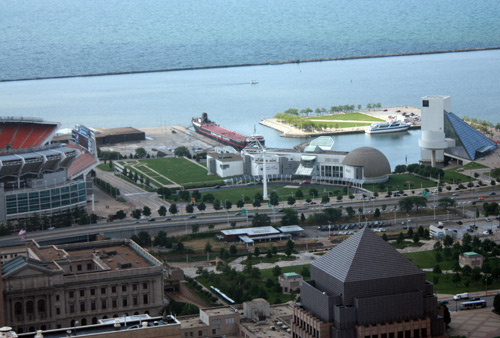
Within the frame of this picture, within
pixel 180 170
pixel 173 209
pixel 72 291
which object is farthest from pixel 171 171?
pixel 72 291

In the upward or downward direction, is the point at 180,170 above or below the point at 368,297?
above

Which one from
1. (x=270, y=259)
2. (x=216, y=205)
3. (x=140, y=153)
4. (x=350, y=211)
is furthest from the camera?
(x=140, y=153)

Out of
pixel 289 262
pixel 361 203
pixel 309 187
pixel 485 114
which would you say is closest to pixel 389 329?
pixel 289 262

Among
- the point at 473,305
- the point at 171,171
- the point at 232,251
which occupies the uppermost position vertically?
the point at 171,171

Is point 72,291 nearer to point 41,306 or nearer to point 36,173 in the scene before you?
point 41,306

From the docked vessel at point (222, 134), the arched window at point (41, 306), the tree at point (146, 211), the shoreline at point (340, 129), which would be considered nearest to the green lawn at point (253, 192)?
the tree at point (146, 211)

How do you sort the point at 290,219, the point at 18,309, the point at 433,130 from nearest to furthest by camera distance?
1. the point at 18,309
2. the point at 290,219
3. the point at 433,130

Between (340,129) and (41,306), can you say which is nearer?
(41,306)
